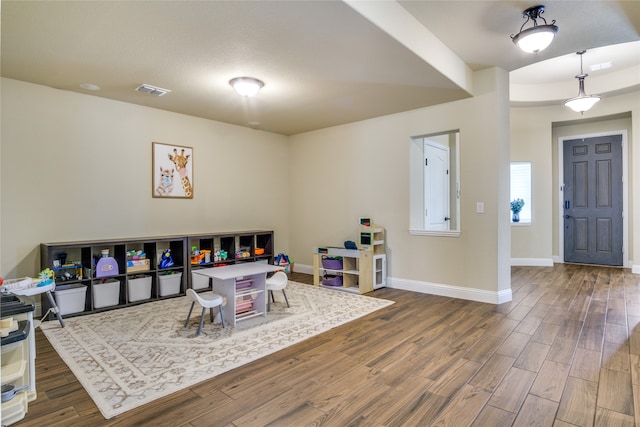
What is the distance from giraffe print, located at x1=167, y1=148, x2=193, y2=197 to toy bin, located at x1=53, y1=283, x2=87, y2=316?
1827 millimetres

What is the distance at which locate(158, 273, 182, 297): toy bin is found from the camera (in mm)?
4422

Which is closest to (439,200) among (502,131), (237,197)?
(502,131)

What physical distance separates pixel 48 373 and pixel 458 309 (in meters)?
3.79

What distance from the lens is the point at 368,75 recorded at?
11.8 ft

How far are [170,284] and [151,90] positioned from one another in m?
2.40

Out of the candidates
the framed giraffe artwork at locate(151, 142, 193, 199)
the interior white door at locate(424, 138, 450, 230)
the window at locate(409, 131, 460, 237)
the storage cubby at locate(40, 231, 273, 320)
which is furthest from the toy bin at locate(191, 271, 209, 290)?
the interior white door at locate(424, 138, 450, 230)

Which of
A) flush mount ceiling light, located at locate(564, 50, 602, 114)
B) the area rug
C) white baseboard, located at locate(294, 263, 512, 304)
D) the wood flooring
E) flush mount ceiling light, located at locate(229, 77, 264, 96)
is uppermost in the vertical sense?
flush mount ceiling light, located at locate(564, 50, 602, 114)

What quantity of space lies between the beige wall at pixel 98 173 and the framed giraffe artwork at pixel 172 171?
0.26 ft

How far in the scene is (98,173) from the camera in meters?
4.24

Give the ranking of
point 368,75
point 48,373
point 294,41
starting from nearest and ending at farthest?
point 48,373 → point 294,41 → point 368,75

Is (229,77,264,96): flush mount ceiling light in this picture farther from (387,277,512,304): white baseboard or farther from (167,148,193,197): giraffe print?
(387,277,512,304): white baseboard

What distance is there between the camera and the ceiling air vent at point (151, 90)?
3.84 meters

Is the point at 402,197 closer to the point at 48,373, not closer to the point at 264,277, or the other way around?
the point at 264,277

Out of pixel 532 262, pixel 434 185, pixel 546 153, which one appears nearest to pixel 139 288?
pixel 434 185
